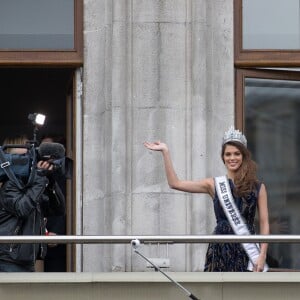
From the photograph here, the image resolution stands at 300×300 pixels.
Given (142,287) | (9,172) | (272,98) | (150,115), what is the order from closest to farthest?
(142,287) < (9,172) < (150,115) < (272,98)

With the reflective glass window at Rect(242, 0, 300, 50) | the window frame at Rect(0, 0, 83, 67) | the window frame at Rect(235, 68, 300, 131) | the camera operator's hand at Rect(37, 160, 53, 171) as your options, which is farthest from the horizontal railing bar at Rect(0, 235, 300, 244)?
the reflective glass window at Rect(242, 0, 300, 50)

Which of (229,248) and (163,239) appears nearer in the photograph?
(163,239)

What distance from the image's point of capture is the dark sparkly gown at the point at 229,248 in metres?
15.4

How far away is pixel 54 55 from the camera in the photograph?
1783cm

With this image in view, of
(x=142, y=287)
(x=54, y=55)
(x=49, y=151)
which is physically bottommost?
(x=142, y=287)

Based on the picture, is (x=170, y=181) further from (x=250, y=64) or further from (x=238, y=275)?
(x=250, y=64)

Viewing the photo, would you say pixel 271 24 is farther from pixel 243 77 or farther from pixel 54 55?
pixel 54 55

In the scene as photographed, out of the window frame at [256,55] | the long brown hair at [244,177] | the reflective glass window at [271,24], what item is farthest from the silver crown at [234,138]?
the reflective glass window at [271,24]

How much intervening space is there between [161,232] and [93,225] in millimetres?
741

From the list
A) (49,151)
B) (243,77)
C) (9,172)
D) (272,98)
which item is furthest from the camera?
(272,98)

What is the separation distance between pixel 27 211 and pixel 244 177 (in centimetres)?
196

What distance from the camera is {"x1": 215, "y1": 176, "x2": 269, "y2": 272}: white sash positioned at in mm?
15359

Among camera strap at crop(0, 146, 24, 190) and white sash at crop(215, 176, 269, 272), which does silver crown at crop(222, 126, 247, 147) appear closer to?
white sash at crop(215, 176, 269, 272)

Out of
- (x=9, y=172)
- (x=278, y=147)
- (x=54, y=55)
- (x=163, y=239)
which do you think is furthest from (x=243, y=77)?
(x=163, y=239)
